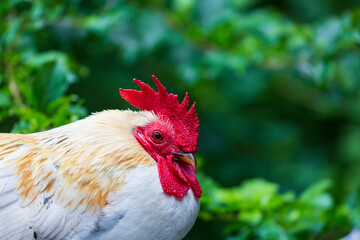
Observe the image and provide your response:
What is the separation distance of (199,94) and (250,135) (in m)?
0.63

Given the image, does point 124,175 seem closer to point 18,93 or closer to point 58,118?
point 58,118

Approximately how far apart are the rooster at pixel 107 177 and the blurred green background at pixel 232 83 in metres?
0.32

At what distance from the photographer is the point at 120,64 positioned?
404 cm

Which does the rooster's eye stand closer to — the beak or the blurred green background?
the beak

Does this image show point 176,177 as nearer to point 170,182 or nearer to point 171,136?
point 170,182

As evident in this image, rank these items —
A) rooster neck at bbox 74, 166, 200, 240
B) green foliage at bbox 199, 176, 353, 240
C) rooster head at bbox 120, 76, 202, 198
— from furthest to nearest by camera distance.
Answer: green foliage at bbox 199, 176, 353, 240 → rooster head at bbox 120, 76, 202, 198 → rooster neck at bbox 74, 166, 200, 240

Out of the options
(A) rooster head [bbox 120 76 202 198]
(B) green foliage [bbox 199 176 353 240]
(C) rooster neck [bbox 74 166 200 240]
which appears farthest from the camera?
(B) green foliage [bbox 199 176 353 240]

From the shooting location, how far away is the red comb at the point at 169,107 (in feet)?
5.58

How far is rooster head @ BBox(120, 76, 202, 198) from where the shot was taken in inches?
65.6

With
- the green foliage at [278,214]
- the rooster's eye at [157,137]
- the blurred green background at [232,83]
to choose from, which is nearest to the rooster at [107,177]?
the rooster's eye at [157,137]

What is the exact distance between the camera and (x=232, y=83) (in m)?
3.79

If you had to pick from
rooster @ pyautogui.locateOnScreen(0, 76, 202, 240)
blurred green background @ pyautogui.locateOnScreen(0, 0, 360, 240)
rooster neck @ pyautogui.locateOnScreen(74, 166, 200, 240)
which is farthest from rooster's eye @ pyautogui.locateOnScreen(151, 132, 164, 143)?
blurred green background @ pyautogui.locateOnScreen(0, 0, 360, 240)

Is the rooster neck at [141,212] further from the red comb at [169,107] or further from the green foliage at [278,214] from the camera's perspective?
the green foliage at [278,214]

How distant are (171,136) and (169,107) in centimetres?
11
